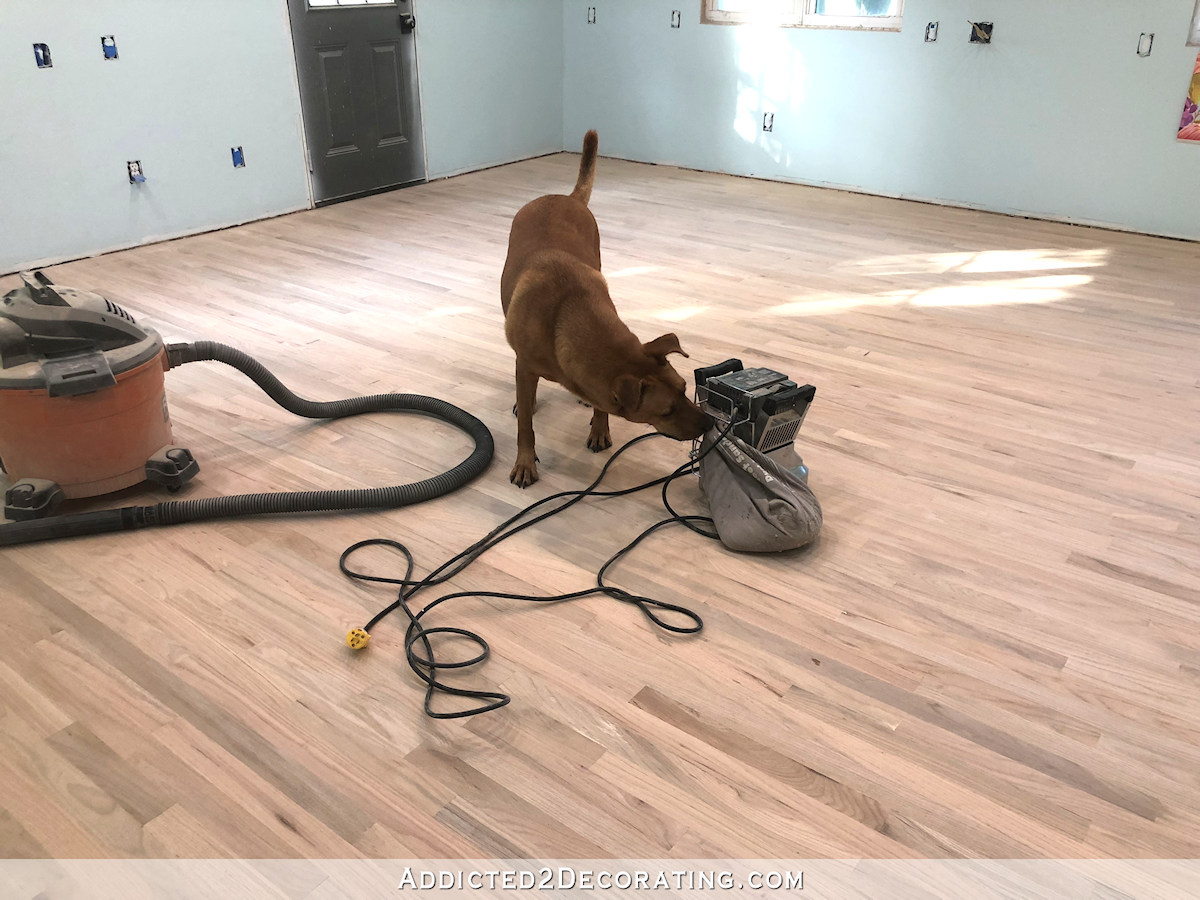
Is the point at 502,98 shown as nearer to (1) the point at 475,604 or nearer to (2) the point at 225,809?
(1) the point at 475,604

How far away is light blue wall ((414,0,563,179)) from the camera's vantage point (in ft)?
19.3

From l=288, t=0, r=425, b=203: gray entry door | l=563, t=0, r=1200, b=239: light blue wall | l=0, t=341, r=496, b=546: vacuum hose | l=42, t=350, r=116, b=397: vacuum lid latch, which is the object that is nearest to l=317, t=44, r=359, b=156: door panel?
l=288, t=0, r=425, b=203: gray entry door

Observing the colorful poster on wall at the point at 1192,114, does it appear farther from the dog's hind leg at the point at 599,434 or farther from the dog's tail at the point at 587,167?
the dog's hind leg at the point at 599,434

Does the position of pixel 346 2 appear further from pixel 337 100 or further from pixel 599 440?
pixel 599 440

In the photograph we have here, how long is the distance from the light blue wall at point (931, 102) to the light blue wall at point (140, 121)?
8.42 ft

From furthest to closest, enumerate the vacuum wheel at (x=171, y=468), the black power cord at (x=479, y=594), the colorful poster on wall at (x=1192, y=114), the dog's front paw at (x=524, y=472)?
1. the colorful poster on wall at (x=1192, y=114)
2. the dog's front paw at (x=524, y=472)
3. the vacuum wheel at (x=171, y=468)
4. the black power cord at (x=479, y=594)

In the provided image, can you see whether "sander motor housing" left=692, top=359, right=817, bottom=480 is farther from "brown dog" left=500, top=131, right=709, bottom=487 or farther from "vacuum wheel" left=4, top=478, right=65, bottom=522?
"vacuum wheel" left=4, top=478, right=65, bottom=522

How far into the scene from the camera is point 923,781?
5.11 ft

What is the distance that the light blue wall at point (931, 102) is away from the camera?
4.84m

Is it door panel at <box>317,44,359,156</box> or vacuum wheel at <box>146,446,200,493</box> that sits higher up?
door panel at <box>317,44,359,156</box>

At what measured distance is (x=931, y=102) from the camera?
213 inches

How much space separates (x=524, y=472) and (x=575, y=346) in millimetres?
458

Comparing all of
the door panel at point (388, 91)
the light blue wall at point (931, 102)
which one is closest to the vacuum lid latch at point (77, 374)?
the door panel at point (388, 91)

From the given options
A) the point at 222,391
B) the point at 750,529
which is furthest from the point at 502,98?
the point at 750,529
